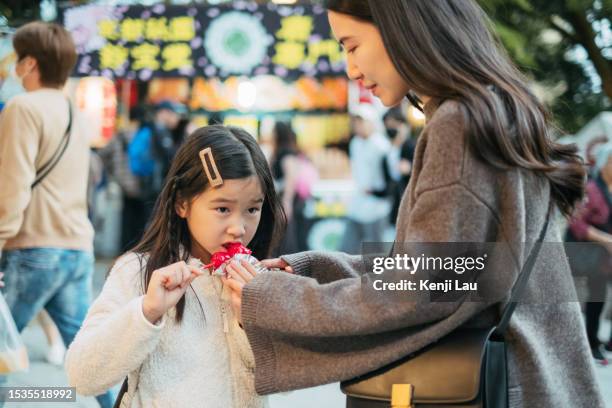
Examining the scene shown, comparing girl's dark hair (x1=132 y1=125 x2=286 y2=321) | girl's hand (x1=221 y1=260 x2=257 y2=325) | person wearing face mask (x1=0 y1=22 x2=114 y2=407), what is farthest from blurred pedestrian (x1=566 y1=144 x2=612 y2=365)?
girl's hand (x1=221 y1=260 x2=257 y2=325)

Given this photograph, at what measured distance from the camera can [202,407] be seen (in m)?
2.48

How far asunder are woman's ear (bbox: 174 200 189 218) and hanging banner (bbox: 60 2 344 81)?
6.08 m

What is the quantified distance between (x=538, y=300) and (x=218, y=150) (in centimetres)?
101

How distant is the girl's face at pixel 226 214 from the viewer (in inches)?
102

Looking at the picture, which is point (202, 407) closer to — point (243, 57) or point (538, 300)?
point (538, 300)

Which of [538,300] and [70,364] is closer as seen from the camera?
[538,300]

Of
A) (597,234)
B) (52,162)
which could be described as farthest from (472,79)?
(597,234)

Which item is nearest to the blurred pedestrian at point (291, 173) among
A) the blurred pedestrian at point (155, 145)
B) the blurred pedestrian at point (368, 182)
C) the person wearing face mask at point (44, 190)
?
the blurred pedestrian at point (368, 182)

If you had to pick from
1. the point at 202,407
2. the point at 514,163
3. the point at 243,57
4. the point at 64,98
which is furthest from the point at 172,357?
the point at 243,57

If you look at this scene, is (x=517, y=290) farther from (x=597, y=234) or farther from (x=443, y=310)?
(x=597, y=234)

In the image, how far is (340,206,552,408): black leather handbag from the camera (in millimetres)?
2045

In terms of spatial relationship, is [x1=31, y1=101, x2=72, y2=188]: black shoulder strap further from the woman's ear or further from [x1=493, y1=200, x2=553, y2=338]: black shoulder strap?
[x1=493, y1=200, x2=553, y2=338]: black shoulder strap

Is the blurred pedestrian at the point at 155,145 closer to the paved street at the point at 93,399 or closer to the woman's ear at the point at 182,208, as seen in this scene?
the paved street at the point at 93,399
